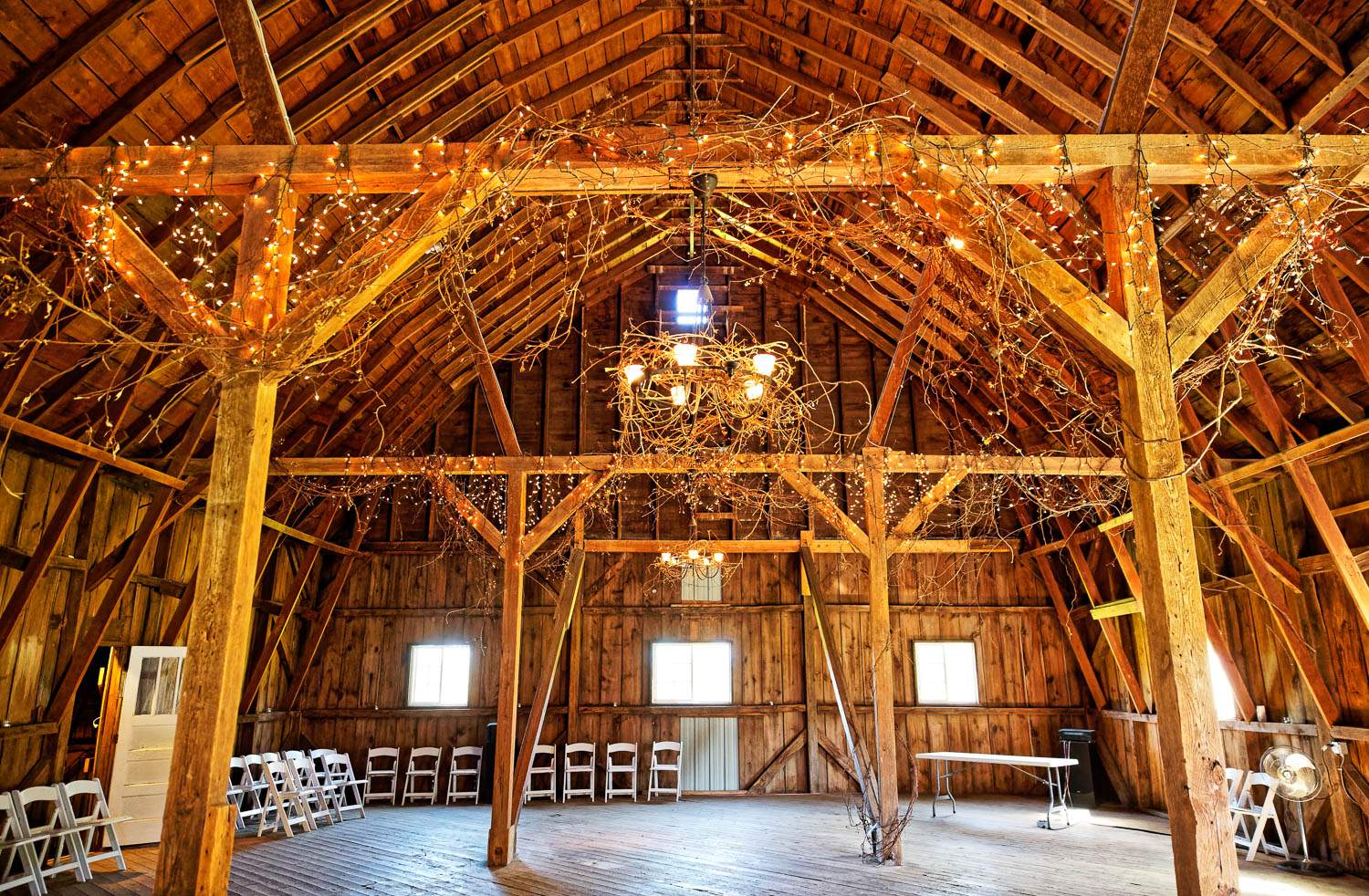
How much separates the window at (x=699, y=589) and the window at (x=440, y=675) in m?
3.03

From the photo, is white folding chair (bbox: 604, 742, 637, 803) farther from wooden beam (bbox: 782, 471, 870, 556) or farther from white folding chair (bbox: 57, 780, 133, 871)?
white folding chair (bbox: 57, 780, 133, 871)

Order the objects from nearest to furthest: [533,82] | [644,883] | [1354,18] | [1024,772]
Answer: [1354,18] → [644,883] → [533,82] → [1024,772]

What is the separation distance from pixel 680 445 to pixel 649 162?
219 inches

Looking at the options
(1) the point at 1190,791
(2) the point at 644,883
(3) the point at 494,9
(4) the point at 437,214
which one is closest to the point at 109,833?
(2) the point at 644,883

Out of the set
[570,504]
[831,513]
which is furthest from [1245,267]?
[570,504]

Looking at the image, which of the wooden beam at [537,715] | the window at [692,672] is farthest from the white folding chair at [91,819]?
the window at [692,672]

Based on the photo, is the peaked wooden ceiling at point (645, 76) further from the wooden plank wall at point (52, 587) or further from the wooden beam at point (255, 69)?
the wooden beam at point (255, 69)

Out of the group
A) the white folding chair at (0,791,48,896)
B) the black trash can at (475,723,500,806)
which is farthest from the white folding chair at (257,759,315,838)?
the black trash can at (475,723,500,806)

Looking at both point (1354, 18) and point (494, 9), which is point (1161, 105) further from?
point (494, 9)

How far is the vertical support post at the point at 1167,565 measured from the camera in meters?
3.01

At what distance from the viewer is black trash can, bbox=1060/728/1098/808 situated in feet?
31.9

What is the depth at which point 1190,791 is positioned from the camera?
3.01m

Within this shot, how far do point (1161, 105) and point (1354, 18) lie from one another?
43.4 inches

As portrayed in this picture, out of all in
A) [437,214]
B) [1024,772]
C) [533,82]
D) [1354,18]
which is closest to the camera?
[437,214]
